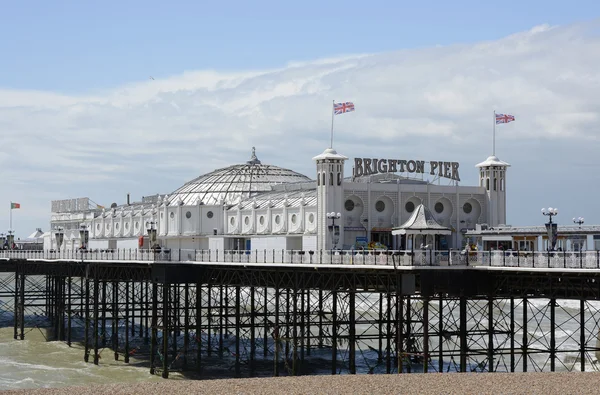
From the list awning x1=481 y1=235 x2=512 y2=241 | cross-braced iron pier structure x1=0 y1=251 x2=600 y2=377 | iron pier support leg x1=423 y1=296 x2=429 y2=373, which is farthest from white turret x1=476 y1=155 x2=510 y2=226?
iron pier support leg x1=423 y1=296 x2=429 y2=373

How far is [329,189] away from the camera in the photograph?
77312 millimetres

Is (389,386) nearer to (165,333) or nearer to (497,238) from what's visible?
(497,238)

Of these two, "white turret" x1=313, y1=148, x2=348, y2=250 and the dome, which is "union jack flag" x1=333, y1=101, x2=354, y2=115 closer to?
"white turret" x1=313, y1=148, x2=348, y2=250

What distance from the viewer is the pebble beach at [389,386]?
38.7 meters

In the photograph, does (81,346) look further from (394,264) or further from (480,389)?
(480,389)

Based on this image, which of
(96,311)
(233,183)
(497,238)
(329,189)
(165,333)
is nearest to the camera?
(497,238)

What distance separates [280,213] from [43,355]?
22029mm

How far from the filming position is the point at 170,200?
364ft

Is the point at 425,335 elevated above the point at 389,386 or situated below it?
above

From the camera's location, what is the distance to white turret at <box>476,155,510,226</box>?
Answer: 80.8 meters

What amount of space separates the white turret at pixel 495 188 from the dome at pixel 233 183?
100ft

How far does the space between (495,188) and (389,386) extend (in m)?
43.6

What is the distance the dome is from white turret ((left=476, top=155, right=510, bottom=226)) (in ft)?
100

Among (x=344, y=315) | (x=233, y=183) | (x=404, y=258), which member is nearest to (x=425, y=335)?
(x=404, y=258)
